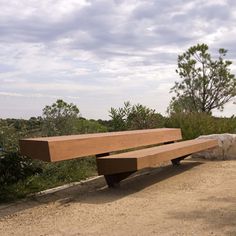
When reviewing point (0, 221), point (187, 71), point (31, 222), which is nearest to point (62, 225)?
point (31, 222)

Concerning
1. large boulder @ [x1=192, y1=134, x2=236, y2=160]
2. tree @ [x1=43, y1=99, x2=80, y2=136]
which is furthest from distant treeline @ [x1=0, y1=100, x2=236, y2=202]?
large boulder @ [x1=192, y1=134, x2=236, y2=160]

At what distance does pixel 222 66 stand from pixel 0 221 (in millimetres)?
16765

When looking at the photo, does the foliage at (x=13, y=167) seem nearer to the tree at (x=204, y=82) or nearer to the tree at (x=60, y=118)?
the tree at (x=60, y=118)

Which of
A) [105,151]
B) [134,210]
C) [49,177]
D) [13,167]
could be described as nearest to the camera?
[134,210]

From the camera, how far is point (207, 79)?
20484 millimetres

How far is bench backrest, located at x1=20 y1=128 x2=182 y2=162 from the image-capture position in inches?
212

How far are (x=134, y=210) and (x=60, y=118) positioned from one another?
5.35 meters

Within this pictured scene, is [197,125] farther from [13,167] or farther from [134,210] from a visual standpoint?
[134,210]

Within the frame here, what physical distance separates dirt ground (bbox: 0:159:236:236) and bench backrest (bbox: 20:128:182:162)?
1.84ft

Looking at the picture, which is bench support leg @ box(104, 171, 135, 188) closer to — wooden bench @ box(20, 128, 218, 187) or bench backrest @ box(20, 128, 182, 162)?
wooden bench @ box(20, 128, 218, 187)

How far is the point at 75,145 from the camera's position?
5777mm

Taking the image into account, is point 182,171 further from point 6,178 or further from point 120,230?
point 120,230

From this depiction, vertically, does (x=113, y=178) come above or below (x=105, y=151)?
below

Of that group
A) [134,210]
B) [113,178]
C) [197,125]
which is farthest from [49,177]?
[197,125]
